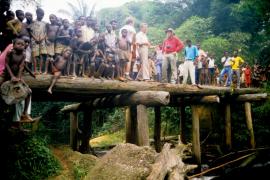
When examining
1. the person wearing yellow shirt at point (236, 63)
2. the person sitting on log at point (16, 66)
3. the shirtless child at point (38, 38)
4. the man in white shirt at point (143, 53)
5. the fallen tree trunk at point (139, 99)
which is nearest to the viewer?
the person sitting on log at point (16, 66)

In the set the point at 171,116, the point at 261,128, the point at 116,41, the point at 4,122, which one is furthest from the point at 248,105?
the point at 4,122

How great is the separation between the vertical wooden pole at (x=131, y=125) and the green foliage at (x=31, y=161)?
2.14 m

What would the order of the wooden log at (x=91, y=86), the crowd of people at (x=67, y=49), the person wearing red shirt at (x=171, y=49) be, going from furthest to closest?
1. the person wearing red shirt at (x=171, y=49)
2. the wooden log at (x=91, y=86)
3. the crowd of people at (x=67, y=49)

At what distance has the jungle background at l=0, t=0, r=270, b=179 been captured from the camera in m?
7.86

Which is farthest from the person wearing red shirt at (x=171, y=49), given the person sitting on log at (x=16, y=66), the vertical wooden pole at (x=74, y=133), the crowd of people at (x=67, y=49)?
the person sitting on log at (x=16, y=66)

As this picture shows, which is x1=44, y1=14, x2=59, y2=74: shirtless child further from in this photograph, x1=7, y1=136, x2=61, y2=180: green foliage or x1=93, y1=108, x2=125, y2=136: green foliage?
x1=93, y1=108, x2=125, y2=136: green foliage

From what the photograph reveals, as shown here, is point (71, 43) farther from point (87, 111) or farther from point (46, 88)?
point (87, 111)

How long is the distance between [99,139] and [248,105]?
371 inches

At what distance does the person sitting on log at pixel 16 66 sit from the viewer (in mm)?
5805

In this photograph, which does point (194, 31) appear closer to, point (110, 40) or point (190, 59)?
point (190, 59)

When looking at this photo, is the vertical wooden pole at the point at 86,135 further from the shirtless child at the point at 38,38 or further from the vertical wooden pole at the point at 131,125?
the shirtless child at the point at 38,38

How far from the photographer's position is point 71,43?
Answer: 25.4ft

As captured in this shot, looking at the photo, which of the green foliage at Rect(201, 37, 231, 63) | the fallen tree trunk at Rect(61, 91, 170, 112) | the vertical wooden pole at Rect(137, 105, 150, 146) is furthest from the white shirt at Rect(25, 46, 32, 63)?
the green foliage at Rect(201, 37, 231, 63)

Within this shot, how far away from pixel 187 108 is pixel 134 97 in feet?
31.2
